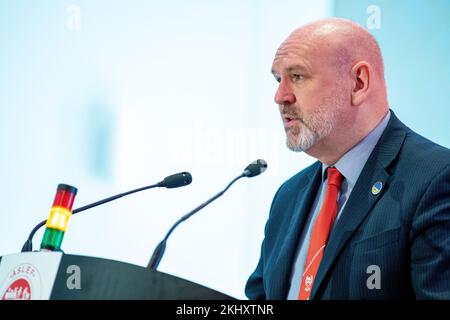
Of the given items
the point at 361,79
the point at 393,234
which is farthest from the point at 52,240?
the point at 361,79

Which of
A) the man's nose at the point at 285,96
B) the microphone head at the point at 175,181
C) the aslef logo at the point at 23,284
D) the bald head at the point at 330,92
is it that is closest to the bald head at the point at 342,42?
the bald head at the point at 330,92

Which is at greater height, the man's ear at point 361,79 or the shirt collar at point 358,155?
the man's ear at point 361,79

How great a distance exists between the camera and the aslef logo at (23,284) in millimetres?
1116

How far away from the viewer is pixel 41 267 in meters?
1.14

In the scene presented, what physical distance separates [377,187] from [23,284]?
1017 millimetres

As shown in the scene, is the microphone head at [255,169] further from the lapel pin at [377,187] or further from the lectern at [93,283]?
the lectern at [93,283]

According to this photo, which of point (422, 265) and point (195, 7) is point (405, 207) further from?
→ point (195, 7)

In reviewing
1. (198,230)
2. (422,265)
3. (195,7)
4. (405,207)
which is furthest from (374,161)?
(195,7)

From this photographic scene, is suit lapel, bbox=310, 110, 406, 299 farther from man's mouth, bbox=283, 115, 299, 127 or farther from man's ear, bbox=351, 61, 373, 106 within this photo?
man's mouth, bbox=283, 115, 299, 127

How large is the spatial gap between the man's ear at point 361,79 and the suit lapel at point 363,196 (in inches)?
5.7

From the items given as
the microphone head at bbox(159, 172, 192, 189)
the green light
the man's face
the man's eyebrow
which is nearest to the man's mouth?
the man's face

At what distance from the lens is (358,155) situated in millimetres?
1894

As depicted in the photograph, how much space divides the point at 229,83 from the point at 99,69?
668mm

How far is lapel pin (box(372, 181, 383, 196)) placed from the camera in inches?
67.3
